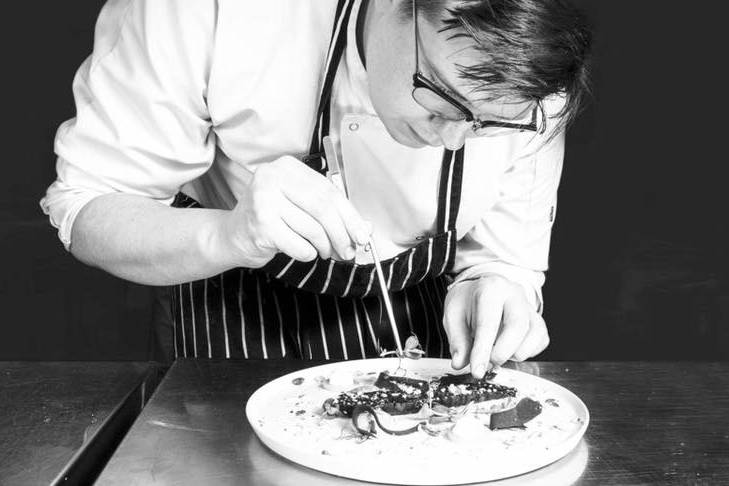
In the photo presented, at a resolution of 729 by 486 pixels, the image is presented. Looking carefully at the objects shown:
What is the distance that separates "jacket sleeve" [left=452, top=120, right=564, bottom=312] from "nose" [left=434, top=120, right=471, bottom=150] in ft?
1.53

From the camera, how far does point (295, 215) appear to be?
1456 mm

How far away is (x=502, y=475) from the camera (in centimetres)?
126

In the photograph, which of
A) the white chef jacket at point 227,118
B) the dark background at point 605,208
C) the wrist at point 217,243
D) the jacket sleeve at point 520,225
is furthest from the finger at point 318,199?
the dark background at point 605,208

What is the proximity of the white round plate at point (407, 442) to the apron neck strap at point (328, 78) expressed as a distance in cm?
43

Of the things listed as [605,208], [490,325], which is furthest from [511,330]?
[605,208]

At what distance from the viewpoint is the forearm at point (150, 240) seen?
1563mm

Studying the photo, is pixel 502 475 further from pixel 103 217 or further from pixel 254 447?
pixel 103 217

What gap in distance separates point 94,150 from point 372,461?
826mm

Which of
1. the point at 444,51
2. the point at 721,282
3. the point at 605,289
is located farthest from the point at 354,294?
the point at 721,282

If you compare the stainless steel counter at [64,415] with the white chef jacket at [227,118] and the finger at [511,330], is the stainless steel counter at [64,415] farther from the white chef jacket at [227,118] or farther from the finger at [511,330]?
the finger at [511,330]

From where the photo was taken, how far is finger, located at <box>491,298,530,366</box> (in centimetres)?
164

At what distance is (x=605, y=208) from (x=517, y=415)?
2.09 meters

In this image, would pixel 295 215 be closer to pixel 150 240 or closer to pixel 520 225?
pixel 150 240

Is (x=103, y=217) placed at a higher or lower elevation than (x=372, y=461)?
higher
